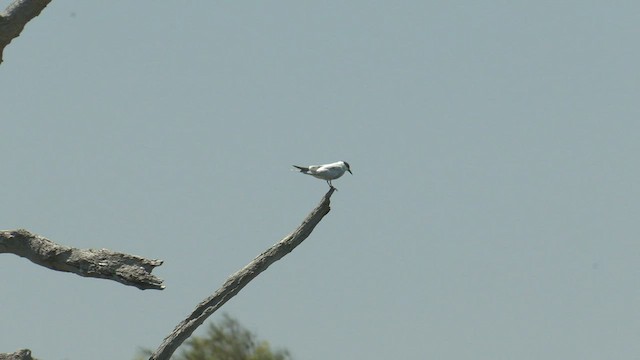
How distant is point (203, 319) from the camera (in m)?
18.8

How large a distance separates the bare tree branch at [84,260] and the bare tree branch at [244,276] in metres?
1.55

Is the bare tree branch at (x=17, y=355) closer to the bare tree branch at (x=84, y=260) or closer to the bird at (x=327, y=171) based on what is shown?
the bare tree branch at (x=84, y=260)

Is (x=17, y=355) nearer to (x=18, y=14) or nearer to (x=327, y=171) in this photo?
(x=18, y=14)

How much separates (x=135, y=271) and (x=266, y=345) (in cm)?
2646

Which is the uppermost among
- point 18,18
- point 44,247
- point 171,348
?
point 18,18

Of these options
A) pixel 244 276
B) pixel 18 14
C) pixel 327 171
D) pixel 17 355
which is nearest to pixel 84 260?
pixel 17 355

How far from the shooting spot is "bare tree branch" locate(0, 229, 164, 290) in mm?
17266

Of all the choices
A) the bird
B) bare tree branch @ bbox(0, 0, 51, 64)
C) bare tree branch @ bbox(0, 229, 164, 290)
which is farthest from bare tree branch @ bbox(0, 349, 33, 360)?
the bird

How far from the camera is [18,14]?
17.5 metres

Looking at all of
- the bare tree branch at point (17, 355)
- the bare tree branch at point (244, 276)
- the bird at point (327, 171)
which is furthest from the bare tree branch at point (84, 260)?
the bird at point (327, 171)

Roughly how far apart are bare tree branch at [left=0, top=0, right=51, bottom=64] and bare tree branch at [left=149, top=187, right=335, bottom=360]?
4018 mm

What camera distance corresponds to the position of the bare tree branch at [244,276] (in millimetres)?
18703

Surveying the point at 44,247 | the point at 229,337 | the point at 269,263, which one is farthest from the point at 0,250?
the point at 229,337

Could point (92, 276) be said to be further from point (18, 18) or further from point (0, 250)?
point (18, 18)
